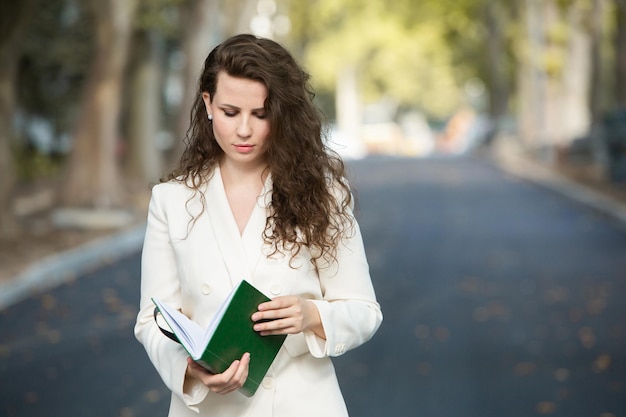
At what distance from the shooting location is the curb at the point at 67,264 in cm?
1384

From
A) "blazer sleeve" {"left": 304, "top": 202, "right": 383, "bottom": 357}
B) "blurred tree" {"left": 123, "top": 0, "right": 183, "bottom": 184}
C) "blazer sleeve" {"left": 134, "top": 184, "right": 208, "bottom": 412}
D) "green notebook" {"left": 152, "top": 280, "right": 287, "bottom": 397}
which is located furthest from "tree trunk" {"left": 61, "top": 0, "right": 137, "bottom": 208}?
"green notebook" {"left": 152, "top": 280, "right": 287, "bottom": 397}

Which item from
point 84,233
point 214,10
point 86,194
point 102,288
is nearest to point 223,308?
point 102,288

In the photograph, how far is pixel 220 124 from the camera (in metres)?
3.27

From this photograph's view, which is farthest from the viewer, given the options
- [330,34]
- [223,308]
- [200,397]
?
[330,34]

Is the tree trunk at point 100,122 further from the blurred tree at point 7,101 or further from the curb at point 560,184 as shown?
Result: the curb at point 560,184

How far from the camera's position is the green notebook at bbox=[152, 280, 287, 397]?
9.80ft

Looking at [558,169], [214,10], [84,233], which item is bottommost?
[558,169]

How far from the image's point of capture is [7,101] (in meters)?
18.4

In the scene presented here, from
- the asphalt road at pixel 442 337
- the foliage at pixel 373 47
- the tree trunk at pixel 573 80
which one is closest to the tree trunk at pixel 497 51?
the foliage at pixel 373 47

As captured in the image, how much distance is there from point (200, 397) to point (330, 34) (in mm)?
71602

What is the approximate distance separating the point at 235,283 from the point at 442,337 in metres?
7.37

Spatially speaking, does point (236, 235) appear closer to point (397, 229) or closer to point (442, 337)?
point (442, 337)

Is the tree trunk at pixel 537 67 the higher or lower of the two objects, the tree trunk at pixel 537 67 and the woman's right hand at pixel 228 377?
the lower

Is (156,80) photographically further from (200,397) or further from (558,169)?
(200,397)
